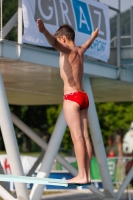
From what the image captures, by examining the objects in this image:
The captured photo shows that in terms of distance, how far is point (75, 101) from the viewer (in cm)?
770

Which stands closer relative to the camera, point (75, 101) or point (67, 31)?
point (75, 101)

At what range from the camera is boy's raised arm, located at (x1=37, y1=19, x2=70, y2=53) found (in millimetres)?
7180

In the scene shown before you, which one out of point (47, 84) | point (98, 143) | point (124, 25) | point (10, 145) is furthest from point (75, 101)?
point (47, 84)

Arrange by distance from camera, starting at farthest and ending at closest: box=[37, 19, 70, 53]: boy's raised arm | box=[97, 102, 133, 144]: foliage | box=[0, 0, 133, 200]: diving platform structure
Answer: box=[97, 102, 133, 144]: foliage
box=[0, 0, 133, 200]: diving platform structure
box=[37, 19, 70, 53]: boy's raised arm

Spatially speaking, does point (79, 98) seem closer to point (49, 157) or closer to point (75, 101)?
point (75, 101)

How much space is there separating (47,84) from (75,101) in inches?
362

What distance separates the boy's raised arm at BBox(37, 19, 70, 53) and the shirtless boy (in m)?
0.02

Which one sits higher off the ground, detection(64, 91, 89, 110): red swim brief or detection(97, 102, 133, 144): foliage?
detection(97, 102, 133, 144): foliage

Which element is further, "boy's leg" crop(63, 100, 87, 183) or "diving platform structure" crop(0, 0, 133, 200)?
"diving platform structure" crop(0, 0, 133, 200)

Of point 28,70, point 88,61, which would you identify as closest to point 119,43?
point 88,61

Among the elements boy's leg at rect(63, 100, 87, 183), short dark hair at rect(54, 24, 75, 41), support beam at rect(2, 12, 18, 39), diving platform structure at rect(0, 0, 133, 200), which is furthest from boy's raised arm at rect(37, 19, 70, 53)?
support beam at rect(2, 12, 18, 39)

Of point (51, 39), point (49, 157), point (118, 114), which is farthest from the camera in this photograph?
point (118, 114)

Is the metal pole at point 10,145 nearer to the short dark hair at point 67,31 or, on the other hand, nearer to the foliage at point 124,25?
the foliage at point 124,25

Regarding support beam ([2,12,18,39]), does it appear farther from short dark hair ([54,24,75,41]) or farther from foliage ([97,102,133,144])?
foliage ([97,102,133,144])
